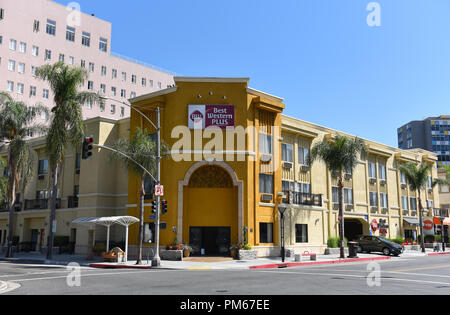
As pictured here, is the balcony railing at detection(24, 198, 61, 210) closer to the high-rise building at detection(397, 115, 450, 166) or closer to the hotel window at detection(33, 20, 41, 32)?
the hotel window at detection(33, 20, 41, 32)

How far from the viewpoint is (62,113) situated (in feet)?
109

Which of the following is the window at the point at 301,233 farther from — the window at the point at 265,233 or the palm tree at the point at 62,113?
the palm tree at the point at 62,113

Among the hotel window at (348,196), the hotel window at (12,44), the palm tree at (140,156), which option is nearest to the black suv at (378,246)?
the hotel window at (348,196)

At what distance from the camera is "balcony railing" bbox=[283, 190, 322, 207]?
1497 inches

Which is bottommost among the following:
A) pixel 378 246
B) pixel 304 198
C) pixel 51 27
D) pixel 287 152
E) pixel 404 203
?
pixel 378 246

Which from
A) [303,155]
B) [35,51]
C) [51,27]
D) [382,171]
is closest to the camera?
[303,155]

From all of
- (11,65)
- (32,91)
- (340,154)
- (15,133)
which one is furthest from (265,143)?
(11,65)

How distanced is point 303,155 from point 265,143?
22.5 feet

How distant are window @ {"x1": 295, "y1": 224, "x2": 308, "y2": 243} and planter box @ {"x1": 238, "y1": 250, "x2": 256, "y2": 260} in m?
7.18

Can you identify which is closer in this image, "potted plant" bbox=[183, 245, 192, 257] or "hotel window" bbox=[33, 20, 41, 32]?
"potted plant" bbox=[183, 245, 192, 257]

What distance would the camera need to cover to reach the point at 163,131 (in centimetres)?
3481

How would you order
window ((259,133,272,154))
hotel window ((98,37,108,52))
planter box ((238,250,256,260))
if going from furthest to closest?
Answer: hotel window ((98,37,108,52)), window ((259,133,272,154)), planter box ((238,250,256,260))

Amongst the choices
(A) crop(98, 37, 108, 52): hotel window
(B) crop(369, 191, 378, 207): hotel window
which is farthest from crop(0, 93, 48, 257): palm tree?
(B) crop(369, 191, 378, 207): hotel window

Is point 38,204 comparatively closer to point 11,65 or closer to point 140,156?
point 140,156
